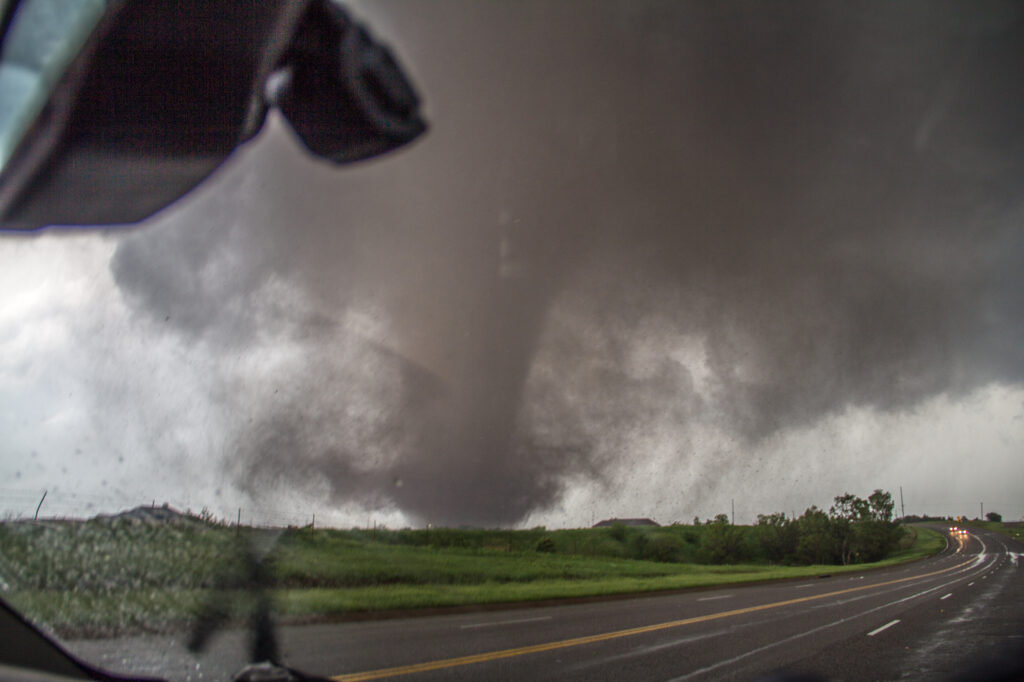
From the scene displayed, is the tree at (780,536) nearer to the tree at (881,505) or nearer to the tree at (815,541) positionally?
the tree at (815,541)

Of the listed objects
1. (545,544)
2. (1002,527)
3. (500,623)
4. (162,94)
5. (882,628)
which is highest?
(162,94)

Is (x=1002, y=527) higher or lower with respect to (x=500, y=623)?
higher

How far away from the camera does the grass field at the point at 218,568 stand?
87.6 inches

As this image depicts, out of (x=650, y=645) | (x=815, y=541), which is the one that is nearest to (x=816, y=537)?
(x=815, y=541)

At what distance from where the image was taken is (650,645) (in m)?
6.65

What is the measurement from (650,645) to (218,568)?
204 inches

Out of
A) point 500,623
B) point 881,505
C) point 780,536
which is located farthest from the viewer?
point 780,536

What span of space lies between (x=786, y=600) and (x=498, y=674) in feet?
34.8

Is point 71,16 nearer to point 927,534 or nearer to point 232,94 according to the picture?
point 232,94

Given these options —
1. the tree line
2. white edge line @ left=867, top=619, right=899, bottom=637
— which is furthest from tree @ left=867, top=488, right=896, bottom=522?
white edge line @ left=867, top=619, right=899, bottom=637

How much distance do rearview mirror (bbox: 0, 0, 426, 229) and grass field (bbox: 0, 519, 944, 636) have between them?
1144mm

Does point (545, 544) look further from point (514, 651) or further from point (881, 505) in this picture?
point (881, 505)

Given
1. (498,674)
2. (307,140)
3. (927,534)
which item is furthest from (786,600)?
(307,140)

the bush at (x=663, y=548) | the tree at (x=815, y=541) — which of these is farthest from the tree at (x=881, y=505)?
the bush at (x=663, y=548)
